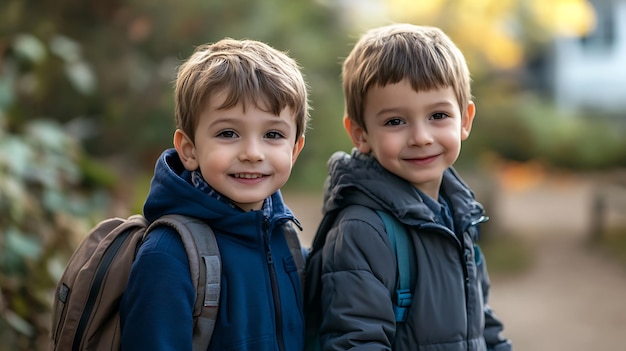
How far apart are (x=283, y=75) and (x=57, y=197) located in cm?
207

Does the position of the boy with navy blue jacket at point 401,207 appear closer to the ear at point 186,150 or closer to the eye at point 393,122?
the eye at point 393,122

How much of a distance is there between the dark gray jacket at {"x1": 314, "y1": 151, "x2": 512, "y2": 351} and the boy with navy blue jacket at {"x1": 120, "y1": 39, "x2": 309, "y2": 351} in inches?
4.9

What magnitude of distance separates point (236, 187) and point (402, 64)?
0.56 m

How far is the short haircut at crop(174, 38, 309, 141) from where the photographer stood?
Result: 199 centimetres

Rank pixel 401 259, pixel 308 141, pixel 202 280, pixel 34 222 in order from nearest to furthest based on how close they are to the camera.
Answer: pixel 202 280 → pixel 401 259 → pixel 34 222 → pixel 308 141

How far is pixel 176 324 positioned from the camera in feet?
6.08

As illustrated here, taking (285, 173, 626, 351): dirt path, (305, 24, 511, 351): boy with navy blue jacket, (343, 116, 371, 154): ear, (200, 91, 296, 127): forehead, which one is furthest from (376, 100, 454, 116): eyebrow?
(285, 173, 626, 351): dirt path

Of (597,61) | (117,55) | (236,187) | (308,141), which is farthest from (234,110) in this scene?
(597,61)

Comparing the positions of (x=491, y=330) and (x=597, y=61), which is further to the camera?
(x=597, y=61)

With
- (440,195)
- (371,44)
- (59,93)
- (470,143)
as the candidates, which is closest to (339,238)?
(440,195)

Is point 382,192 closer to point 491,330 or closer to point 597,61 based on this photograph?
point 491,330

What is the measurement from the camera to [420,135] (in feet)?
7.18

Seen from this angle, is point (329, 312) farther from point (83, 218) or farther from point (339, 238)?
point (83, 218)

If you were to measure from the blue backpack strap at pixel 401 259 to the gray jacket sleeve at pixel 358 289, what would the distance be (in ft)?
0.07
